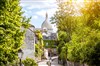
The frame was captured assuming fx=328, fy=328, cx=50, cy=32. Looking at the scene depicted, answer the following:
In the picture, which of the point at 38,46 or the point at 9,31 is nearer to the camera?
the point at 9,31

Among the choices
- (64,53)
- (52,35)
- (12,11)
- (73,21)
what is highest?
(12,11)

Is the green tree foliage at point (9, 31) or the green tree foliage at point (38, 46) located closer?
the green tree foliage at point (9, 31)

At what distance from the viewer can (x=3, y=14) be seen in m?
24.4

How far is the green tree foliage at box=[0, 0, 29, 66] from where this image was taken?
79.3 feet

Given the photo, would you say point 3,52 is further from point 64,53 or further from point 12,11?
point 64,53

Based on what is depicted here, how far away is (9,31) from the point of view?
24.7 meters

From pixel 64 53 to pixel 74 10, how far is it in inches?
500

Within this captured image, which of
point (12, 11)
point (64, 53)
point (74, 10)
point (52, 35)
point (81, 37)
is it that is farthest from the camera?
point (52, 35)

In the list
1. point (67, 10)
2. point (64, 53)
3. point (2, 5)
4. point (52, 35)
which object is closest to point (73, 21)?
point (67, 10)

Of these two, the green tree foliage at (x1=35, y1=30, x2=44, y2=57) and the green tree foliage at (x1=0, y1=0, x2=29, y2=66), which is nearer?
the green tree foliage at (x1=0, y1=0, x2=29, y2=66)

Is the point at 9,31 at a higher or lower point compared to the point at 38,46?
higher

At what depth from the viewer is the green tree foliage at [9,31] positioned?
24.2m

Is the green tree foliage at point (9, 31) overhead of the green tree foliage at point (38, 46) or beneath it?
overhead

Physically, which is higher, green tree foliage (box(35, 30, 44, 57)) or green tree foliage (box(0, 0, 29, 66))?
green tree foliage (box(0, 0, 29, 66))
